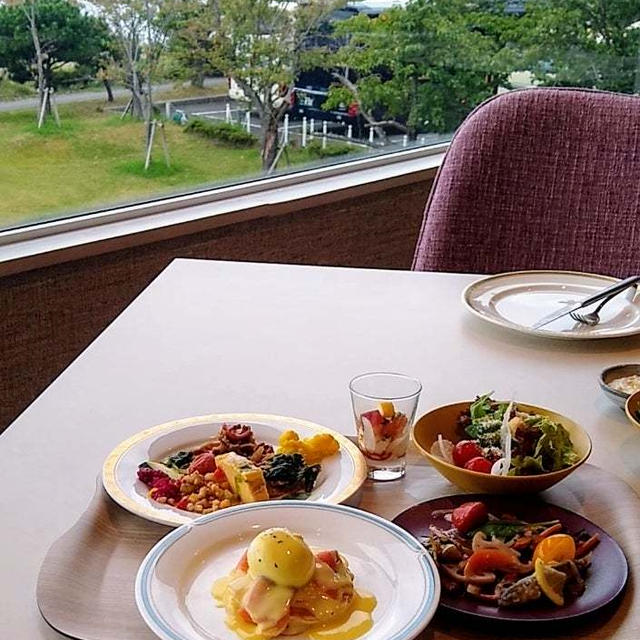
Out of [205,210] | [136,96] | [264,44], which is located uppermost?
[264,44]

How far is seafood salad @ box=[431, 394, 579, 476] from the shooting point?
90cm

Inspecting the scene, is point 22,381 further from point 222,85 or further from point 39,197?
point 222,85

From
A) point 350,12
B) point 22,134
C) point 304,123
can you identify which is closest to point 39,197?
point 22,134

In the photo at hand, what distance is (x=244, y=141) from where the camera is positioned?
284cm

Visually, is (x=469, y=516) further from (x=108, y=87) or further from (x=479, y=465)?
(x=108, y=87)

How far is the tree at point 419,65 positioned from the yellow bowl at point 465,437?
2.15m

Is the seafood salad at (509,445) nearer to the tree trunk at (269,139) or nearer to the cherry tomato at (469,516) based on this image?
the cherry tomato at (469,516)

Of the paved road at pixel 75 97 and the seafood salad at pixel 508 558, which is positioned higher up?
the paved road at pixel 75 97

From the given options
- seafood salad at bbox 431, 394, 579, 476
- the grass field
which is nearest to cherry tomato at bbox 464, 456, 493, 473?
seafood salad at bbox 431, 394, 579, 476

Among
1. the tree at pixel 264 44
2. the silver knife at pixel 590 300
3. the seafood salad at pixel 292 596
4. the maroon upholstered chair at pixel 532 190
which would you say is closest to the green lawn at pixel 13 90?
the tree at pixel 264 44

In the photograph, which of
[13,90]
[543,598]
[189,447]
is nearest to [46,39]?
[13,90]

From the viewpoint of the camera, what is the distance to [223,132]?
275 centimetres

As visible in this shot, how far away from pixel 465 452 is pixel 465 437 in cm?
6

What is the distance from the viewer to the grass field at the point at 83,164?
2.27m
